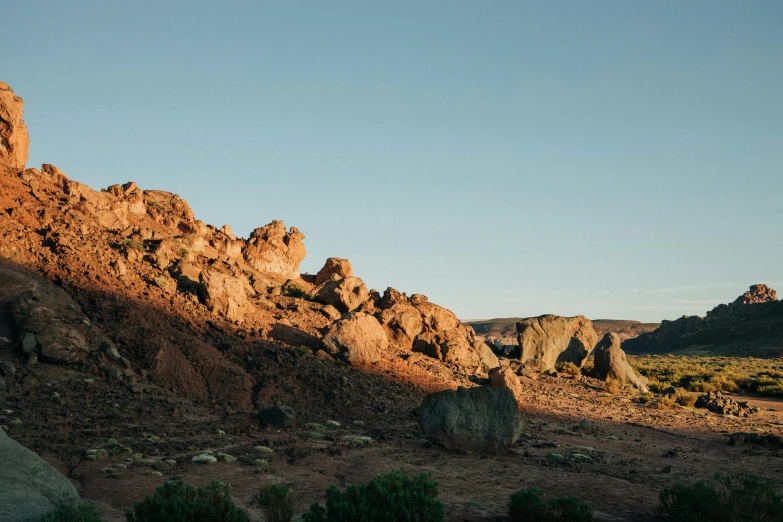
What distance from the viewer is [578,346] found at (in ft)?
118

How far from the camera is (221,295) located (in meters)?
24.8

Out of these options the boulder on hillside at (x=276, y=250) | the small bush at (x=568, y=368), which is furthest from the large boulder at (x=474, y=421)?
the boulder on hillside at (x=276, y=250)

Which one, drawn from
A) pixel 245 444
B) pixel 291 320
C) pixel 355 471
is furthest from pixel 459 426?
pixel 291 320

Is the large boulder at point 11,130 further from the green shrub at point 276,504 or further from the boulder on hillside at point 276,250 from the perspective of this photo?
the green shrub at point 276,504

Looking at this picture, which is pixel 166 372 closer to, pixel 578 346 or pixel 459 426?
pixel 459 426

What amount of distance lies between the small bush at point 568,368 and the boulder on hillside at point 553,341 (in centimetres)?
33

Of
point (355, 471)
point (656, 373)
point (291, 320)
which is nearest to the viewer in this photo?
point (355, 471)

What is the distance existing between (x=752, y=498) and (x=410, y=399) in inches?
592

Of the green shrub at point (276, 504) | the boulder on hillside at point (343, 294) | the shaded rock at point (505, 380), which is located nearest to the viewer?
the green shrub at point (276, 504)

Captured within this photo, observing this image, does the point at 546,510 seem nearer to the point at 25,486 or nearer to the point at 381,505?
the point at 381,505

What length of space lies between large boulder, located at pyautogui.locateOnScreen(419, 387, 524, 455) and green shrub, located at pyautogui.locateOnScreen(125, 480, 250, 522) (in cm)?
822

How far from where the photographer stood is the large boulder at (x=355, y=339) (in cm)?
2481

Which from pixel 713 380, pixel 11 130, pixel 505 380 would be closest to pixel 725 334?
pixel 713 380

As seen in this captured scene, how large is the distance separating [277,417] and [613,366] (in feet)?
70.2
